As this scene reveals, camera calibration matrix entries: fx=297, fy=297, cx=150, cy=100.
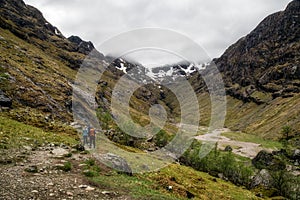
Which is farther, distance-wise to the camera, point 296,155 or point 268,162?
point 296,155

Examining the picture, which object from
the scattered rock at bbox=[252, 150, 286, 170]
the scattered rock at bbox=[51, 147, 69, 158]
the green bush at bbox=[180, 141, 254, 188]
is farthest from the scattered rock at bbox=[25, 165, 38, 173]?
the scattered rock at bbox=[252, 150, 286, 170]

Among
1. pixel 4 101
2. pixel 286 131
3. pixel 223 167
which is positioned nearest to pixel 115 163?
pixel 4 101

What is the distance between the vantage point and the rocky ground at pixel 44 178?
794 inches

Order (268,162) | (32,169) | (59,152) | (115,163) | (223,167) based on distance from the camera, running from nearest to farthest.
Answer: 1. (32,169)
2. (115,163)
3. (59,152)
4. (223,167)
5. (268,162)

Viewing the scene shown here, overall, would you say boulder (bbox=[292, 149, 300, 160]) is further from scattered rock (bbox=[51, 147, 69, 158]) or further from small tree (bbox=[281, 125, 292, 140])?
scattered rock (bbox=[51, 147, 69, 158])

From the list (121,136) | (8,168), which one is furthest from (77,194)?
(121,136)

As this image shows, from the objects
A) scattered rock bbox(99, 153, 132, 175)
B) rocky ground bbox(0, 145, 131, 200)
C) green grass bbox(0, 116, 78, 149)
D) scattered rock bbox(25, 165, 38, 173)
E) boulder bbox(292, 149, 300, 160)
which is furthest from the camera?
boulder bbox(292, 149, 300, 160)

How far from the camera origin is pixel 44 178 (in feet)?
76.9

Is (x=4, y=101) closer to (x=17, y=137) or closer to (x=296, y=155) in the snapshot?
(x=17, y=137)

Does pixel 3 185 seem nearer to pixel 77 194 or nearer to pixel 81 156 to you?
pixel 77 194

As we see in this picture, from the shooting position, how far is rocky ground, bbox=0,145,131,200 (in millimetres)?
20156

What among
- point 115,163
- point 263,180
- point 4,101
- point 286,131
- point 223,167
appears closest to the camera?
point 115,163

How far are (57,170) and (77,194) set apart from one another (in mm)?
5956

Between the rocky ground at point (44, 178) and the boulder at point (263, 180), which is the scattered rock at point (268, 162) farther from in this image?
the rocky ground at point (44, 178)
